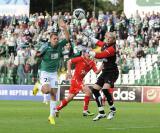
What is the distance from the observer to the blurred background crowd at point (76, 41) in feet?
118

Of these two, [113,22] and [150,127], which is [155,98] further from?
[150,127]

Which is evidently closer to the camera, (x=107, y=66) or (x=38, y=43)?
(x=107, y=66)

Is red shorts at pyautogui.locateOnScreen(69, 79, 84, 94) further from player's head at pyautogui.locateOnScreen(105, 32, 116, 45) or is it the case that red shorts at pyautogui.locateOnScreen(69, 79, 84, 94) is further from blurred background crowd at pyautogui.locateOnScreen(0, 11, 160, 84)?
blurred background crowd at pyautogui.locateOnScreen(0, 11, 160, 84)

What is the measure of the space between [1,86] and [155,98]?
909 cm

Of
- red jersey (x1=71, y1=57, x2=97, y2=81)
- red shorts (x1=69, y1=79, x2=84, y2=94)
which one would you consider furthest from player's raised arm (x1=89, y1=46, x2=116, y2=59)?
red jersey (x1=71, y1=57, x2=97, y2=81)

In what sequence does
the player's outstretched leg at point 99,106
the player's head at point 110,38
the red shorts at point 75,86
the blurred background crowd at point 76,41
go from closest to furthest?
1. the player's outstretched leg at point 99,106
2. the player's head at point 110,38
3. the red shorts at point 75,86
4. the blurred background crowd at point 76,41

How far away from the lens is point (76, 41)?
124 ft

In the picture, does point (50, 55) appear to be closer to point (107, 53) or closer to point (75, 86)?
point (107, 53)

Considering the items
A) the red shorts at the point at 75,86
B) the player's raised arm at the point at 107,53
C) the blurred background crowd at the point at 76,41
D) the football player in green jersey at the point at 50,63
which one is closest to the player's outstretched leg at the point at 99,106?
the player's raised arm at the point at 107,53

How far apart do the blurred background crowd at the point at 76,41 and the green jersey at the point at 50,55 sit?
52.6 feet

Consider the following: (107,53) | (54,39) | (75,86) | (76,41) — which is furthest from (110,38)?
(76,41)

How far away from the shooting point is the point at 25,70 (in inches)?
1432

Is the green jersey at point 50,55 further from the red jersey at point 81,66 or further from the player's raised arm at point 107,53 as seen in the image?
the red jersey at point 81,66

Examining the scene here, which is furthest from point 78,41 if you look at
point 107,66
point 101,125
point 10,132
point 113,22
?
point 10,132
